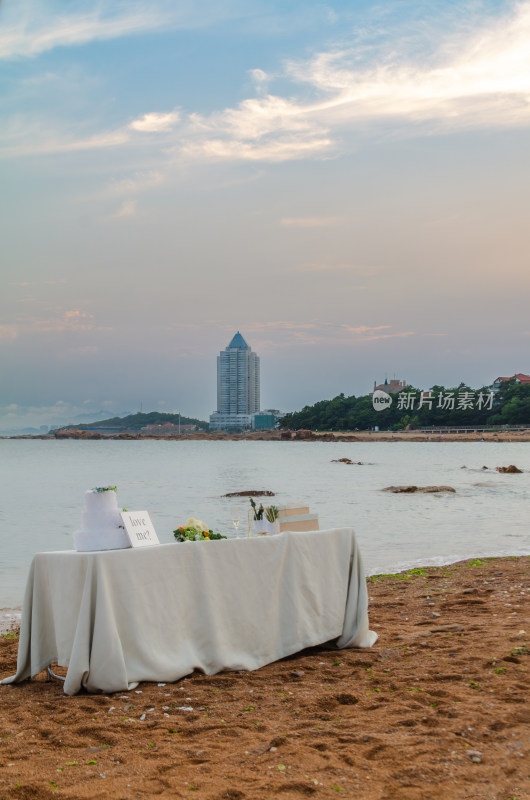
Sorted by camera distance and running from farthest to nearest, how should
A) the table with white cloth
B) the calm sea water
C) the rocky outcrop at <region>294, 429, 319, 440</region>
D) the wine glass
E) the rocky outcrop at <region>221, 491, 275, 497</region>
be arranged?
the rocky outcrop at <region>294, 429, 319, 440</region>
the rocky outcrop at <region>221, 491, 275, 497</region>
the calm sea water
the wine glass
the table with white cloth

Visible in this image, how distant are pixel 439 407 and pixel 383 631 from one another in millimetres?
134351

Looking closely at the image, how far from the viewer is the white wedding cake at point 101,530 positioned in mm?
4750

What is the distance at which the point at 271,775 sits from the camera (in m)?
3.32

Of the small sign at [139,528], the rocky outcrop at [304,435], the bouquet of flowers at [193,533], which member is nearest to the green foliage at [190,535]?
the bouquet of flowers at [193,533]

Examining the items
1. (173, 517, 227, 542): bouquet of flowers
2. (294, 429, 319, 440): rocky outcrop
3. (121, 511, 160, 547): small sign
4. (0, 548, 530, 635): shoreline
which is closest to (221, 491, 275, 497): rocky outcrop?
(0, 548, 530, 635): shoreline

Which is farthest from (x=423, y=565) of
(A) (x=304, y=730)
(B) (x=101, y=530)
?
(A) (x=304, y=730)

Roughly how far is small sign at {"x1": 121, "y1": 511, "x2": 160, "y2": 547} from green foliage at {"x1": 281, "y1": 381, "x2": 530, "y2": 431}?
125536 mm

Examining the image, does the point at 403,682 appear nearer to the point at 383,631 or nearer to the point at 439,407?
the point at 383,631

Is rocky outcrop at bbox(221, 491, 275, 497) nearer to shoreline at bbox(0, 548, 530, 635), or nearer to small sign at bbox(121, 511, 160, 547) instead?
shoreline at bbox(0, 548, 530, 635)

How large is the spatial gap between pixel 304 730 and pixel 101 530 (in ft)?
5.95

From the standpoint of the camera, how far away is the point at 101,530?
4.75 meters

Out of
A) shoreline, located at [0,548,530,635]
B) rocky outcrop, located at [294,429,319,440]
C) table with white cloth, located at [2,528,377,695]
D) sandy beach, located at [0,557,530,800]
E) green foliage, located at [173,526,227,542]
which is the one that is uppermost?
green foliage, located at [173,526,227,542]

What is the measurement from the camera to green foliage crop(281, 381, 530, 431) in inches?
4968

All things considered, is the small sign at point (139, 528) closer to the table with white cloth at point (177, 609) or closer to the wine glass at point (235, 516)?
the table with white cloth at point (177, 609)
